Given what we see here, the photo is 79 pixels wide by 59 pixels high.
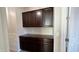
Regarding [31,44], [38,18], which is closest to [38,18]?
[38,18]

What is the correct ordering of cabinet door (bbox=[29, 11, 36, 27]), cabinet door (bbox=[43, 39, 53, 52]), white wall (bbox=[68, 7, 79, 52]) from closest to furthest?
white wall (bbox=[68, 7, 79, 52]) < cabinet door (bbox=[43, 39, 53, 52]) < cabinet door (bbox=[29, 11, 36, 27])

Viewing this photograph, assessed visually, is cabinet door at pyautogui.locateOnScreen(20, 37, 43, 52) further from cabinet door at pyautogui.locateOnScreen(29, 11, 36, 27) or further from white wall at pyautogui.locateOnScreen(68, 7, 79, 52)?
white wall at pyautogui.locateOnScreen(68, 7, 79, 52)

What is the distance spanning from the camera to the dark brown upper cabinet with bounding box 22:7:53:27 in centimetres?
193

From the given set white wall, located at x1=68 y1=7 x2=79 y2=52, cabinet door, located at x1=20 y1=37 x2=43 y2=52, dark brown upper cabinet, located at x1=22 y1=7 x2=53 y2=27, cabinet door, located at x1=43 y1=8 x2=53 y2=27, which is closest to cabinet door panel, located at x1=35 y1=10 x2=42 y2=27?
dark brown upper cabinet, located at x1=22 y1=7 x2=53 y2=27

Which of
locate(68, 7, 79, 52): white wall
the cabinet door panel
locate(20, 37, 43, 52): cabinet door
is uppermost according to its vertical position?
the cabinet door panel

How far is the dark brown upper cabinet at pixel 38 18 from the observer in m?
1.93

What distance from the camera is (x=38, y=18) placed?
216cm

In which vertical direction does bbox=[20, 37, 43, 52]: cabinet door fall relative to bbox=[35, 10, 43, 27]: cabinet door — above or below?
below

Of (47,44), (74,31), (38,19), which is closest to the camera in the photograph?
(74,31)

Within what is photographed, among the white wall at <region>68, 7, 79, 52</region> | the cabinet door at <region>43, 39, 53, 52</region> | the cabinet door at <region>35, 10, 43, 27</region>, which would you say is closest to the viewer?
the white wall at <region>68, 7, 79, 52</region>

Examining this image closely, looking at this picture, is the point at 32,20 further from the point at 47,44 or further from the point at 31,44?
the point at 47,44

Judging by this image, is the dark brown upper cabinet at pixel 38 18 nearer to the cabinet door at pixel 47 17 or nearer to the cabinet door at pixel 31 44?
the cabinet door at pixel 47 17
